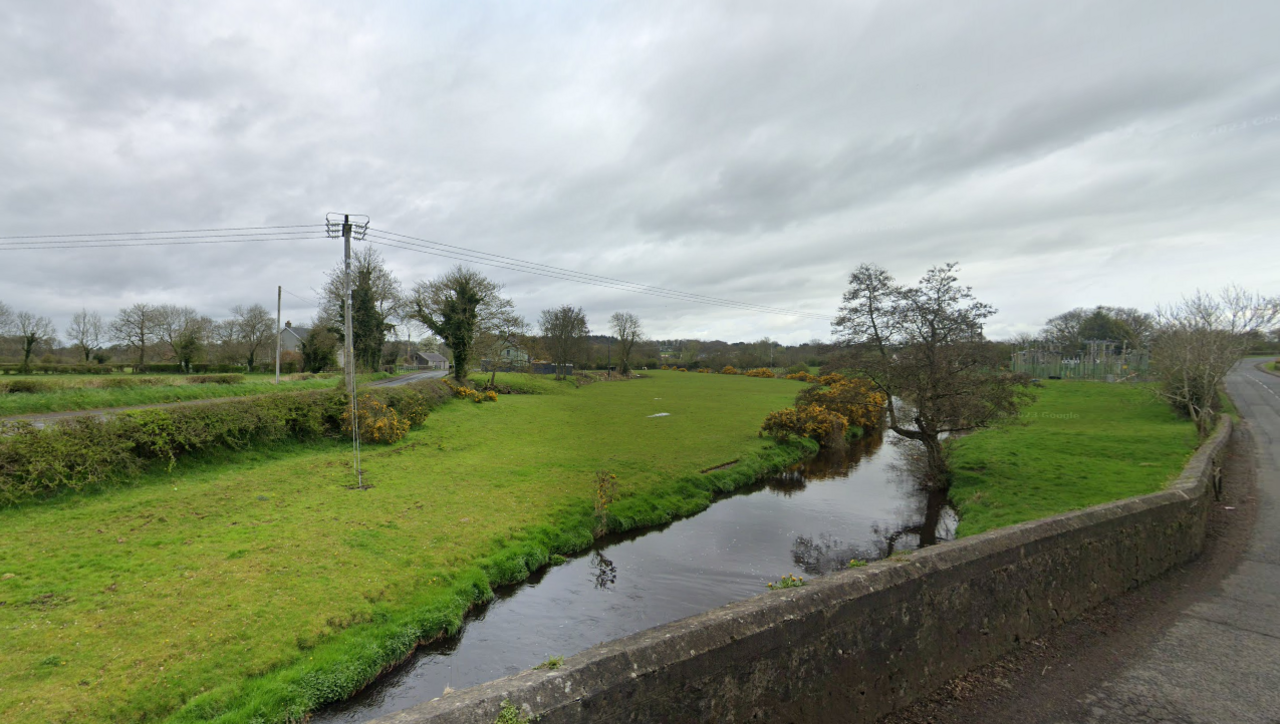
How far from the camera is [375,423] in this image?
19.3 meters

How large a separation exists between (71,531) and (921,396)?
20.2 metres

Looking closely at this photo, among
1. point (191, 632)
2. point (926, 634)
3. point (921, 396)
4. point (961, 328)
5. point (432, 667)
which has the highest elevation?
point (961, 328)

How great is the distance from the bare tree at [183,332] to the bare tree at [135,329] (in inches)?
42.2

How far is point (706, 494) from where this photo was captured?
1748cm

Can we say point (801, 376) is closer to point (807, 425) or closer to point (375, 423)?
point (807, 425)

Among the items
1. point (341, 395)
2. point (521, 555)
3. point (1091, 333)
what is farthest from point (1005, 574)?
point (1091, 333)

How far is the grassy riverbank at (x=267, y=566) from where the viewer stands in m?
6.38

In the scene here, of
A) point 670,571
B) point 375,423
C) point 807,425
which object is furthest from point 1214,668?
point 807,425

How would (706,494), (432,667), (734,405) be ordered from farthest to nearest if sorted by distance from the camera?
(734,405) → (706,494) → (432,667)

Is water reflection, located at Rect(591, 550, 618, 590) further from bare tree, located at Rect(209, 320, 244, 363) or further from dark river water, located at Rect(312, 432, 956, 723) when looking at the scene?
bare tree, located at Rect(209, 320, 244, 363)

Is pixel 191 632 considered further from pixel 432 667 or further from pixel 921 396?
pixel 921 396

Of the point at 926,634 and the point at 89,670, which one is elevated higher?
the point at 926,634

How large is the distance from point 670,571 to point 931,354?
10.4 m

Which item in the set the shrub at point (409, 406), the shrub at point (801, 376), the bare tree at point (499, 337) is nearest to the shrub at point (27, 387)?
the shrub at point (409, 406)
